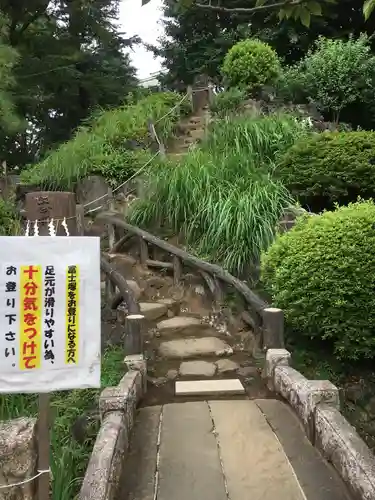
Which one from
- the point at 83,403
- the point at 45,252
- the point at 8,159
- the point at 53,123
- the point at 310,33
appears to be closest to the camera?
the point at 45,252

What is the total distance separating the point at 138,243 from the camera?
23.3ft

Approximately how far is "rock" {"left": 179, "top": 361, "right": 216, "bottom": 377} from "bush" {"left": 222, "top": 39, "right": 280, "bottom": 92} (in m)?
8.05

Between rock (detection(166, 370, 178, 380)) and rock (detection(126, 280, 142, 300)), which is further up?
rock (detection(126, 280, 142, 300))

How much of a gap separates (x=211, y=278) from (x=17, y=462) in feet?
12.3

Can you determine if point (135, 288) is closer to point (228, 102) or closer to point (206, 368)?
point (206, 368)

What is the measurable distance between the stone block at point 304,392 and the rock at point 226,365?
0.54m

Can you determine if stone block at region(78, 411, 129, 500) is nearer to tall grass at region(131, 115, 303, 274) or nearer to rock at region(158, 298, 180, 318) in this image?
rock at region(158, 298, 180, 318)

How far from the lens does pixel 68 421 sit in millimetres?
3670

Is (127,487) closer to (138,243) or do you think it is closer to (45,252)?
(45,252)

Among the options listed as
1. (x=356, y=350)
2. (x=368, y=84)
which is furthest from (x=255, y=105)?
(x=356, y=350)

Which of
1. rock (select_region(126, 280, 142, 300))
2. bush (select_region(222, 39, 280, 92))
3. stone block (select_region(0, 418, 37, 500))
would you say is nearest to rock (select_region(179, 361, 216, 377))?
rock (select_region(126, 280, 142, 300))

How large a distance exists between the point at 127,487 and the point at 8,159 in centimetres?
1480

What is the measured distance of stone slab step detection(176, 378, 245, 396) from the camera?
13.4 feet

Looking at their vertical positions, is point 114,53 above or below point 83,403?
above
